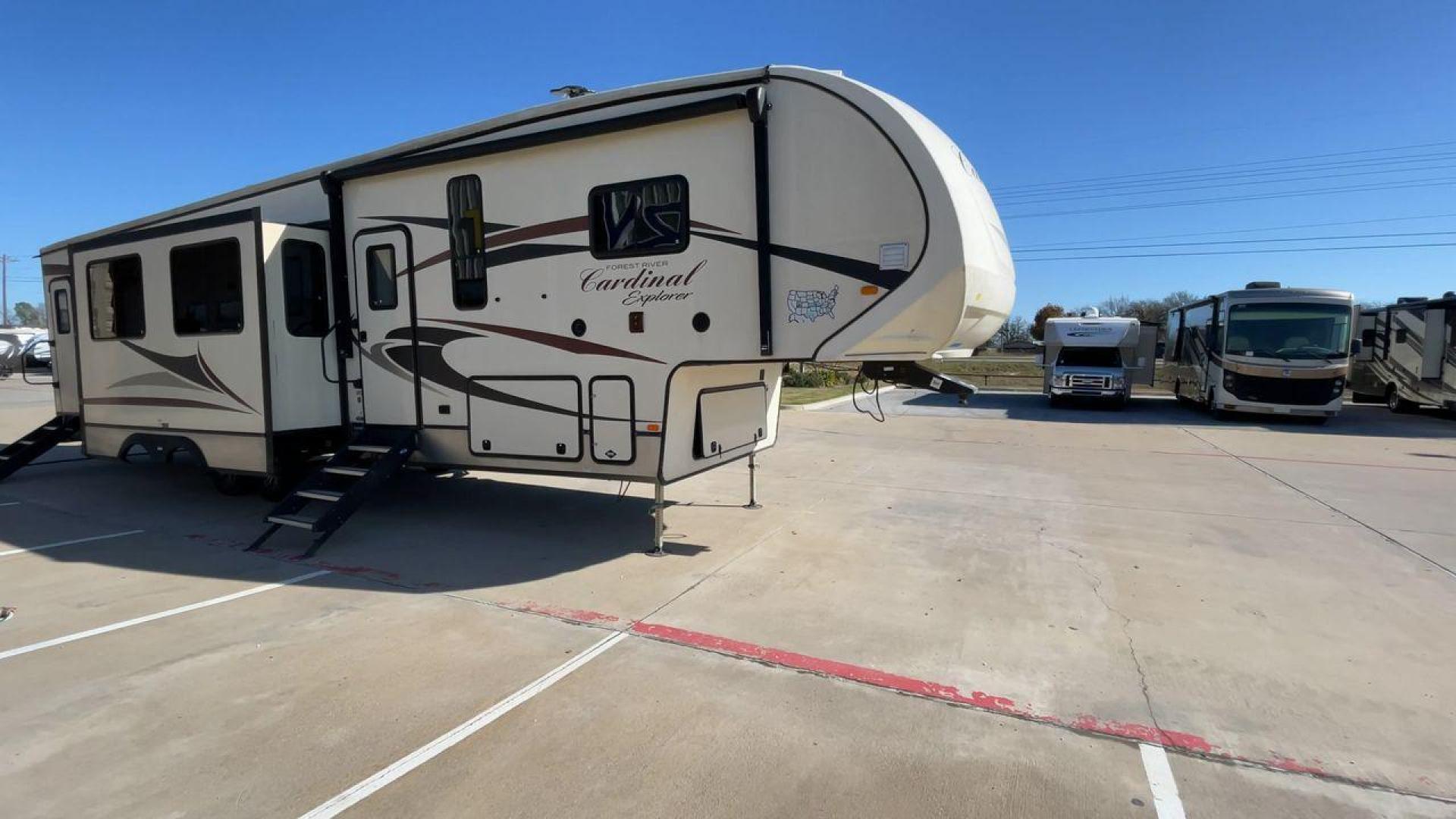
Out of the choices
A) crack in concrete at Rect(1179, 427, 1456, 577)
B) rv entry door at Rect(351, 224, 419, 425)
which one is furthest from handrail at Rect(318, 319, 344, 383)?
crack in concrete at Rect(1179, 427, 1456, 577)

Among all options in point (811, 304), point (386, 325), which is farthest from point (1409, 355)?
point (386, 325)

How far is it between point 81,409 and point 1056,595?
1043 cm

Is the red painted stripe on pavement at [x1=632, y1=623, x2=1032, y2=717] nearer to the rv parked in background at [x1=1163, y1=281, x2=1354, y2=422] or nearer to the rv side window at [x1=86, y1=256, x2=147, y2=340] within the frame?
the rv side window at [x1=86, y1=256, x2=147, y2=340]

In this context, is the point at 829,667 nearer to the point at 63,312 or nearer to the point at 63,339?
the point at 63,339

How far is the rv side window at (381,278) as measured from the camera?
652cm

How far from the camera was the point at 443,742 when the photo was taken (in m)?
3.07

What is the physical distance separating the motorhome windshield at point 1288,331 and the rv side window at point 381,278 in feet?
55.1

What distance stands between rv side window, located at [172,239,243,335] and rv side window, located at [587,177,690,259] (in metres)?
3.54

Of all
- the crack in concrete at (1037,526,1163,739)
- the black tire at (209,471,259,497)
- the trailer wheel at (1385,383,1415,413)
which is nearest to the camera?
the crack in concrete at (1037,526,1163,739)

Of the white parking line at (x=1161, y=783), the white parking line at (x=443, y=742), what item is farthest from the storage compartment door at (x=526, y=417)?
the white parking line at (x=1161, y=783)

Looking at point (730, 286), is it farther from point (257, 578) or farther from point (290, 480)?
point (290, 480)

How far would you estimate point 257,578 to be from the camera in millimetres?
5258

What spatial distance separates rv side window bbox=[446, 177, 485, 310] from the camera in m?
6.09

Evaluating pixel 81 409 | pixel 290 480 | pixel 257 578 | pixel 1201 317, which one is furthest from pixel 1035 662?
pixel 1201 317
